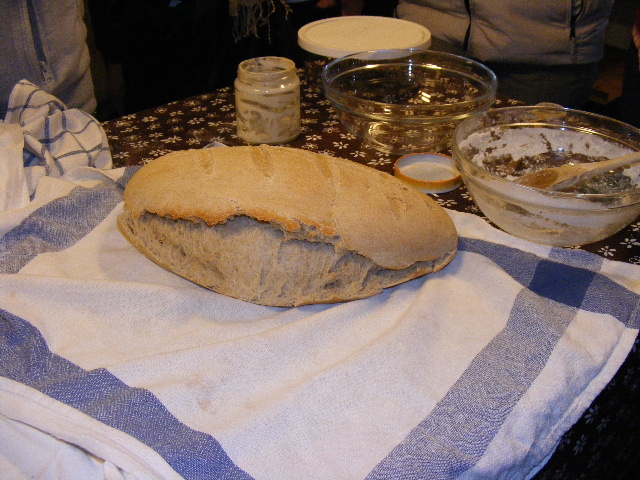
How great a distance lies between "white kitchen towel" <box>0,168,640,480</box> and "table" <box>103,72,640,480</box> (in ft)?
0.27

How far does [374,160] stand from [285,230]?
529mm

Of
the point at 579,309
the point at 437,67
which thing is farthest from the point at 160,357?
the point at 437,67

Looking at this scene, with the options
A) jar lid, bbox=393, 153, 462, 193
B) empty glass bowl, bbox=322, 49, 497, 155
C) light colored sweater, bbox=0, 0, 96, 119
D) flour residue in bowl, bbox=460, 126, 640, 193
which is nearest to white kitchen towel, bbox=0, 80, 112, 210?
light colored sweater, bbox=0, 0, 96, 119

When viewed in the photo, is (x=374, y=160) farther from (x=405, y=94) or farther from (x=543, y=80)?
(x=543, y=80)

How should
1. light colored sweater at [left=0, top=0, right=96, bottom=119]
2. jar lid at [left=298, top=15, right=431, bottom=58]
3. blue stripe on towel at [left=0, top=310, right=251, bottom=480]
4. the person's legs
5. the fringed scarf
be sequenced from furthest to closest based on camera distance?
the fringed scarf → the person's legs → jar lid at [left=298, top=15, right=431, bottom=58] → light colored sweater at [left=0, top=0, right=96, bottom=119] → blue stripe on towel at [left=0, top=310, right=251, bottom=480]

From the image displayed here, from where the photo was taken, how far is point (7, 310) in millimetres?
830

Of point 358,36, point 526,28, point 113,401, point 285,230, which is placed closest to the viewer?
point 113,401

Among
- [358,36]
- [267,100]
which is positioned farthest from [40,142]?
[358,36]

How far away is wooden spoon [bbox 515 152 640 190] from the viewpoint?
1.01 m

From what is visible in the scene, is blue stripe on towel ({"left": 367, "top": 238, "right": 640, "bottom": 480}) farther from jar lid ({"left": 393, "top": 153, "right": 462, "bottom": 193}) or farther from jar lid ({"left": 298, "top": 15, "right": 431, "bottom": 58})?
jar lid ({"left": 298, "top": 15, "right": 431, "bottom": 58})

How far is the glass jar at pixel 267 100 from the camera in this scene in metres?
1.25

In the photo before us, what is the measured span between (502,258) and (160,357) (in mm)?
636

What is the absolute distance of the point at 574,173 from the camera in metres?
1.03

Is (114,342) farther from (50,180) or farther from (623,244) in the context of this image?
(623,244)
